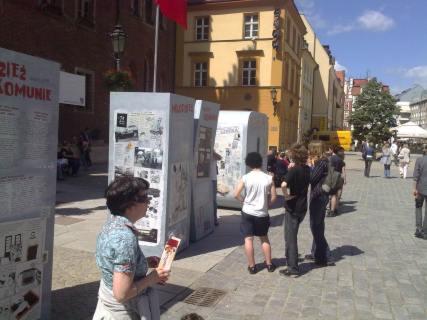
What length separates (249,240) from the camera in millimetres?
6305

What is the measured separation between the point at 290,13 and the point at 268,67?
558cm

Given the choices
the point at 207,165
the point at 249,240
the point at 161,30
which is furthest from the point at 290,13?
the point at 249,240

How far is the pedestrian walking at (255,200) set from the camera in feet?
20.4

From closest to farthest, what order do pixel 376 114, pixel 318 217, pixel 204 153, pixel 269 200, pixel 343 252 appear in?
pixel 269 200
pixel 318 217
pixel 343 252
pixel 204 153
pixel 376 114

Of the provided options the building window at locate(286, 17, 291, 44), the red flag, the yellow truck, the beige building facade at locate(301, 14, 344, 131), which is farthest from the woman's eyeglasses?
the beige building facade at locate(301, 14, 344, 131)

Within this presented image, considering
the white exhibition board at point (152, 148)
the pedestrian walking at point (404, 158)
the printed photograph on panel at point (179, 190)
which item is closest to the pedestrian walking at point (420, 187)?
the printed photograph on panel at point (179, 190)

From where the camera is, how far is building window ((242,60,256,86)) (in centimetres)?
3534

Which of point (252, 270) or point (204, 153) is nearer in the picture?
point (252, 270)

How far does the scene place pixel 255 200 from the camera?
245 inches

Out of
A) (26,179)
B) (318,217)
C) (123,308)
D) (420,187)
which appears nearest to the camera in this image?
(123,308)

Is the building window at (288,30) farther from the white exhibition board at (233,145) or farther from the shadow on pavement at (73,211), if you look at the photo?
the shadow on pavement at (73,211)

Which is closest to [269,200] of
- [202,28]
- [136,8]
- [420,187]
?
[420,187]

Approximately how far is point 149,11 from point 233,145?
19704 mm

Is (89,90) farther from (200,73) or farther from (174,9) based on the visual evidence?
(200,73)
